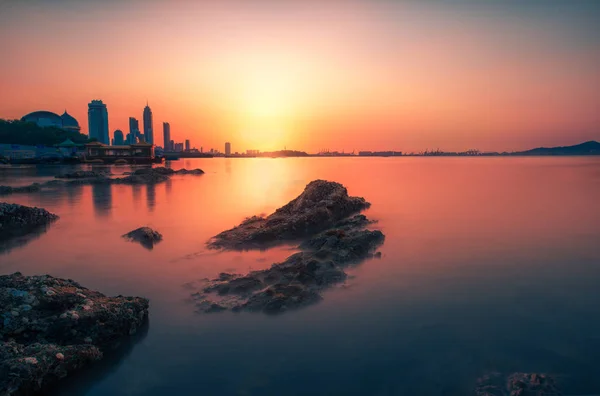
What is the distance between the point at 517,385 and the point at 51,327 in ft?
26.4

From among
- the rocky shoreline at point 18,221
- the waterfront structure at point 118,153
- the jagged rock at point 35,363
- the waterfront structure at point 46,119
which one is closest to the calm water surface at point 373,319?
the jagged rock at point 35,363

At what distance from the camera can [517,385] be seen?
5.44 meters

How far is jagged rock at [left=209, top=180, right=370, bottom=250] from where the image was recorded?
1455 cm

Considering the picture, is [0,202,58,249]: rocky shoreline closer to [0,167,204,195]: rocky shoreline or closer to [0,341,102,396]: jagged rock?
[0,341,102,396]: jagged rock

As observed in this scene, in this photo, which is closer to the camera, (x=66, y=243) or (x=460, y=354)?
(x=460, y=354)

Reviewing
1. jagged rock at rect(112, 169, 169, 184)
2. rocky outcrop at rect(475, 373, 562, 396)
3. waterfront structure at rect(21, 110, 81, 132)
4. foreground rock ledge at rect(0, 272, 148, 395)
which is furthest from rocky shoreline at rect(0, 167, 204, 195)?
waterfront structure at rect(21, 110, 81, 132)

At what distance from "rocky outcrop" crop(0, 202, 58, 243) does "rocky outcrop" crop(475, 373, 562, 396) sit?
1891 cm

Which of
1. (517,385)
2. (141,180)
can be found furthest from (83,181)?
(517,385)

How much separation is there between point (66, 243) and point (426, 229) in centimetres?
1743

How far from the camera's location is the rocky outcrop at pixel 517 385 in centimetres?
533

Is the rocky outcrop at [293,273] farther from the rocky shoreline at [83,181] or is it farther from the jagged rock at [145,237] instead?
the rocky shoreline at [83,181]

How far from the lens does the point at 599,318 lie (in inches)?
309

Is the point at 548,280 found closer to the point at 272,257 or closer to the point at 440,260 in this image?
the point at 440,260

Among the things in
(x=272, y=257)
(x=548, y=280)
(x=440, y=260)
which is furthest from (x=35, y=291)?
(x=548, y=280)
